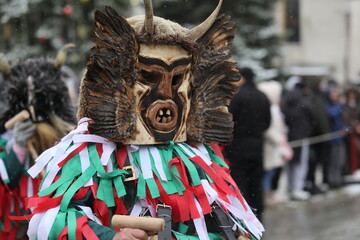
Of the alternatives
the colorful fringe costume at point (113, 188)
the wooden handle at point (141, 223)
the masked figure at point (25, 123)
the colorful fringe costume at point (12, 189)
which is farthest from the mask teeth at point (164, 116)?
the colorful fringe costume at point (12, 189)

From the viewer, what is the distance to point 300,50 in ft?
83.7

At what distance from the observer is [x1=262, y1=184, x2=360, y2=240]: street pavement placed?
7.78 m

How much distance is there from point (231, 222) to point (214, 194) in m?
0.16

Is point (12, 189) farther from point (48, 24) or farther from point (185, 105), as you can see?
point (48, 24)

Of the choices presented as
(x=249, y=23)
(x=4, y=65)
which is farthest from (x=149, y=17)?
(x=249, y=23)

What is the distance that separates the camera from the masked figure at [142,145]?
2.82m

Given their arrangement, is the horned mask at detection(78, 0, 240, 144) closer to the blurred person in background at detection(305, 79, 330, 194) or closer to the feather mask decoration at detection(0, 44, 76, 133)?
the feather mask decoration at detection(0, 44, 76, 133)

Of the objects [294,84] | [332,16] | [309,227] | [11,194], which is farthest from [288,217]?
[332,16]

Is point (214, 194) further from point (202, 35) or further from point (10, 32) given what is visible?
point (10, 32)

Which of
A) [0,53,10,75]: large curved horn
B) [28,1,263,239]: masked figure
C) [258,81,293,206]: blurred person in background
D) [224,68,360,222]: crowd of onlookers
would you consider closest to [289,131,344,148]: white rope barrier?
[224,68,360,222]: crowd of onlookers

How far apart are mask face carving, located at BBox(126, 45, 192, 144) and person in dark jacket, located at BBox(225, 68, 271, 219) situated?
362cm

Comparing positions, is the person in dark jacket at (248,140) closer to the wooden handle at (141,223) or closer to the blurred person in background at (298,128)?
the blurred person in background at (298,128)

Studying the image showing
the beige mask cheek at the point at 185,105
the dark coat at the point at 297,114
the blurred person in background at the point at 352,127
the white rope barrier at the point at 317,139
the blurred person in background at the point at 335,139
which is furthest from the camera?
the blurred person in background at the point at 352,127

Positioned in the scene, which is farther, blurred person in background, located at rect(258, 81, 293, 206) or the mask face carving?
blurred person in background, located at rect(258, 81, 293, 206)
